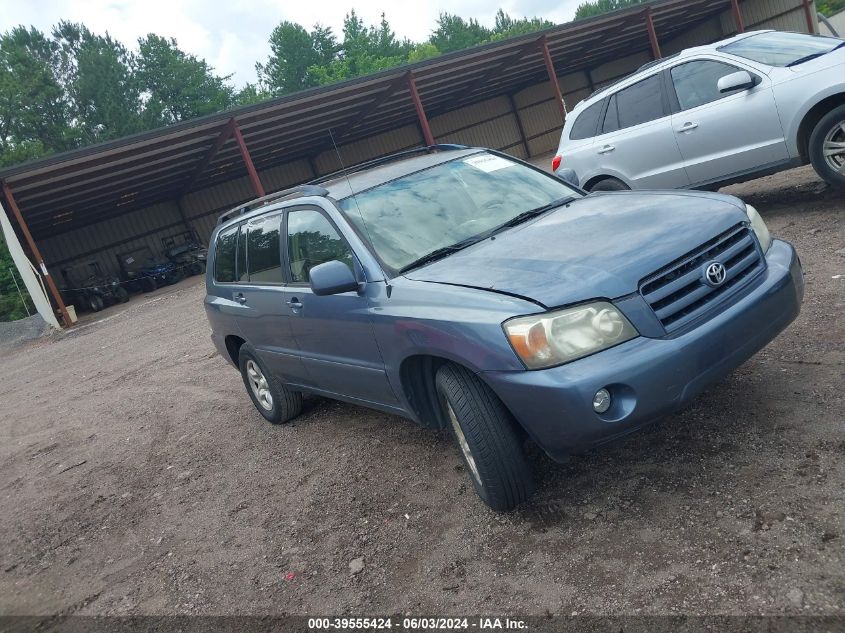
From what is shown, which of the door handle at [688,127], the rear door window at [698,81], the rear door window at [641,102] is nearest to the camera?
the rear door window at [698,81]

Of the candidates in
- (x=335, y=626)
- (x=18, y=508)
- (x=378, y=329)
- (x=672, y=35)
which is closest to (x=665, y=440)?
(x=378, y=329)

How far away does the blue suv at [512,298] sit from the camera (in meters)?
2.87

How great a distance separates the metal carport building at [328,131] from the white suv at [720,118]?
40.7ft

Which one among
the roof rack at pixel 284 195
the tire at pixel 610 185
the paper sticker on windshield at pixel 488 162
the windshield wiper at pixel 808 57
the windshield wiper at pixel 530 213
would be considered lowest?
the tire at pixel 610 185

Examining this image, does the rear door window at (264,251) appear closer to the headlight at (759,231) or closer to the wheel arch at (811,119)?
the headlight at (759,231)

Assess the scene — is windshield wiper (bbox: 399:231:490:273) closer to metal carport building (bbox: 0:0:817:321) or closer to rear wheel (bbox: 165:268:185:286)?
metal carport building (bbox: 0:0:817:321)

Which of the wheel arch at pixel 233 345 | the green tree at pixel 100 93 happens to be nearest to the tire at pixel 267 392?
the wheel arch at pixel 233 345

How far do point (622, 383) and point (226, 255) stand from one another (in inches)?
152

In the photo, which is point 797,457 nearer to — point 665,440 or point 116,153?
point 665,440

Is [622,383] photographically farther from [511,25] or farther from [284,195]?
[511,25]

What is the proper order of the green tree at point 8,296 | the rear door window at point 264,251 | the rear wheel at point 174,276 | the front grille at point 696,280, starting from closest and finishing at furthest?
1. the front grille at point 696,280
2. the rear door window at point 264,251
3. the rear wheel at point 174,276
4. the green tree at point 8,296

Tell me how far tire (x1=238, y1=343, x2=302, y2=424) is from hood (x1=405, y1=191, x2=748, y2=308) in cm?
233

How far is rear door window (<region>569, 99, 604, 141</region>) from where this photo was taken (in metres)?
8.14

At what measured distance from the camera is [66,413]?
8398 millimetres
